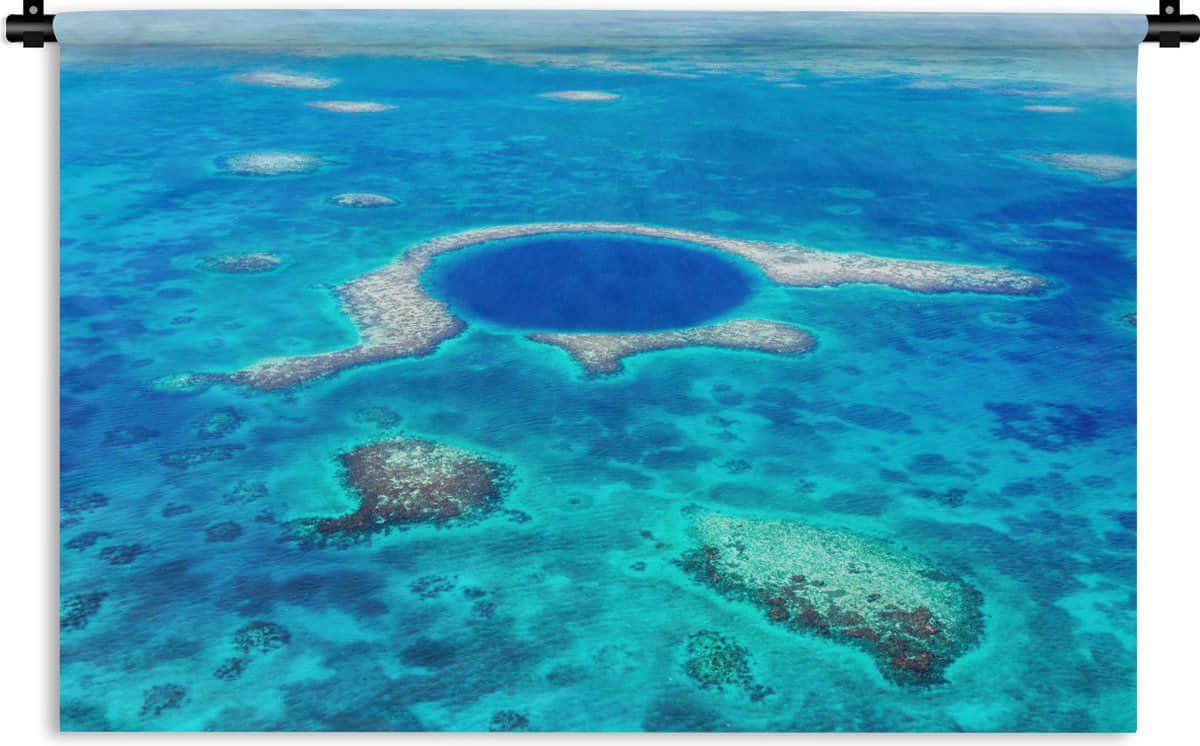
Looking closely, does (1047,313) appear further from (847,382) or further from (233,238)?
(233,238)

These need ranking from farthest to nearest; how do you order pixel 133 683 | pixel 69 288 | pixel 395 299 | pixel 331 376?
pixel 395 299 < pixel 331 376 < pixel 69 288 < pixel 133 683

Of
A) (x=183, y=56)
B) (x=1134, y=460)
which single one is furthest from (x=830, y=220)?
(x=183, y=56)

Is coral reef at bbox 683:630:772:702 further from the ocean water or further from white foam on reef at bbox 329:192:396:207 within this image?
white foam on reef at bbox 329:192:396:207

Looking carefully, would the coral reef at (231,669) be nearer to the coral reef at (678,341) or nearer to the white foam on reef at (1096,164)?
the coral reef at (678,341)

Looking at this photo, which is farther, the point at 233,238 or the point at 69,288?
the point at 233,238

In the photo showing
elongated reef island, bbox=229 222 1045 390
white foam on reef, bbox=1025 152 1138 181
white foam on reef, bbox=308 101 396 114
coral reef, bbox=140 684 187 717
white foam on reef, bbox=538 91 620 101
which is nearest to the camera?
coral reef, bbox=140 684 187 717

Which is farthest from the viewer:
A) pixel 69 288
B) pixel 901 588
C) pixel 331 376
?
pixel 331 376
